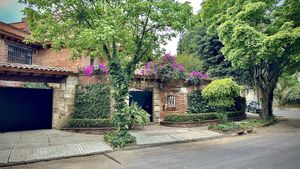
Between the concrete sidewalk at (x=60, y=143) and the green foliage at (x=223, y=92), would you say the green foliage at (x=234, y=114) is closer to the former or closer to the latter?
the green foliage at (x=223, y=92)

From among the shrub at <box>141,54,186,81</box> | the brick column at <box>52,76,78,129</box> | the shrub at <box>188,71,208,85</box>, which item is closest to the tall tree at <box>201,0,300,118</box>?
the shrub at <box>188,71,208,85</box>

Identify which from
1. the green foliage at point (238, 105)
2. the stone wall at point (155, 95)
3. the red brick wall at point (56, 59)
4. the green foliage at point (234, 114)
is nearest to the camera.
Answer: the stone wall at point (155, 95)

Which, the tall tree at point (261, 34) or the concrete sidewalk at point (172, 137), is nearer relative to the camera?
the concrete sidewalk at point (172, 137)

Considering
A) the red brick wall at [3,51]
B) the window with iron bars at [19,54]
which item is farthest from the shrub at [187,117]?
the red brick wall at [3,51]

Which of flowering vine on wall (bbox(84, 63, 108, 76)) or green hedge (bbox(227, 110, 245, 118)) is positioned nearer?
flowering vine on wall (bbox(84, 63, 108, 76))

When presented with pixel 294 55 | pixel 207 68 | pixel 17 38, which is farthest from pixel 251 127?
pixel 17 38

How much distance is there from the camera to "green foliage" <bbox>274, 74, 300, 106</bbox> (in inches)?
1321

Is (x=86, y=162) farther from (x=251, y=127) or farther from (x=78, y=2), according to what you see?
(x=251, y=127)

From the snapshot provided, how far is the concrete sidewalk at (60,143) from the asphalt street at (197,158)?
441 mm

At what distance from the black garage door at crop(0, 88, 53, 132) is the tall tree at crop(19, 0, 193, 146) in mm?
3825

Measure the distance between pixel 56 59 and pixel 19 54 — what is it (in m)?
2.54

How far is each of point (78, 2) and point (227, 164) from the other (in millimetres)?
7827

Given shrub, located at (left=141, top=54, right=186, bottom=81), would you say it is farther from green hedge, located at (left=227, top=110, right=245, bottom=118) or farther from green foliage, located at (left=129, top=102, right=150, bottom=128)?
green hedge, located at (left=227, top=110, right=245, bottom=118)

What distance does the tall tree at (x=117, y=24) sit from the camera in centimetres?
907
